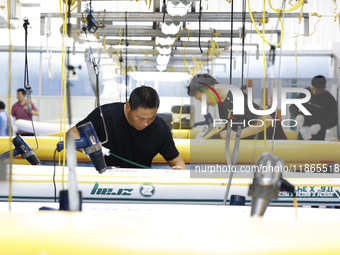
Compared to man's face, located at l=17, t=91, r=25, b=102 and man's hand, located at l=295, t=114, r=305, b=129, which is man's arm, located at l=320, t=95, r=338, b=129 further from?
man's face, located at l=17, t=91, r=25, b=102

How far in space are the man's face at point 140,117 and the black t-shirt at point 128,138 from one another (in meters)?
0.07

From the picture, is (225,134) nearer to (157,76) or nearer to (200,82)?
(200,82)

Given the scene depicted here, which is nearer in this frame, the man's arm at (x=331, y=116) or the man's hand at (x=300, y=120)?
the man's arm at (x=331, y=116)

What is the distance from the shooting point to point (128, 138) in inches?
113

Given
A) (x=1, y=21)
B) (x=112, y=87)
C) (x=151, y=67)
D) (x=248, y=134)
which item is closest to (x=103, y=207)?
(x=248, y=134)

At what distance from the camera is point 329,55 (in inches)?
344

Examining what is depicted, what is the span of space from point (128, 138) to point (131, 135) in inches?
1.2


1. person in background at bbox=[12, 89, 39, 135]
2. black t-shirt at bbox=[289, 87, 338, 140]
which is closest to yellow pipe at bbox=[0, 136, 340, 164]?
black t-shirt at bbox=[289, 87, 338, 140]

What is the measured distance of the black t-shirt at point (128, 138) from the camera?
9.35ft

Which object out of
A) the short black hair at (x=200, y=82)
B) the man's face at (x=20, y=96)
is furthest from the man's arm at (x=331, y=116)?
the man's face at (x=20, y=96)

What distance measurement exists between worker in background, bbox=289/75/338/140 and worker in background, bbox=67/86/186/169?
223cm

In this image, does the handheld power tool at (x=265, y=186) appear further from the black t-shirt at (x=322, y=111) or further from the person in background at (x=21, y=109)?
the person in background at (x=21, y=109)

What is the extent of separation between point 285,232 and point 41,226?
435 mm

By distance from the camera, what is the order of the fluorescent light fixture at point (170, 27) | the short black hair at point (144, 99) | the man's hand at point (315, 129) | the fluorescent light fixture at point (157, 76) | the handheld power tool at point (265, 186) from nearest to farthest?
the handheld power tool at point (265, 186), the short black hair at point (144, 99), the fluorescent light fixture at point (170, 27), the man's hand at point (315, 129), the fluorescent light fixture at point (157, 76)
